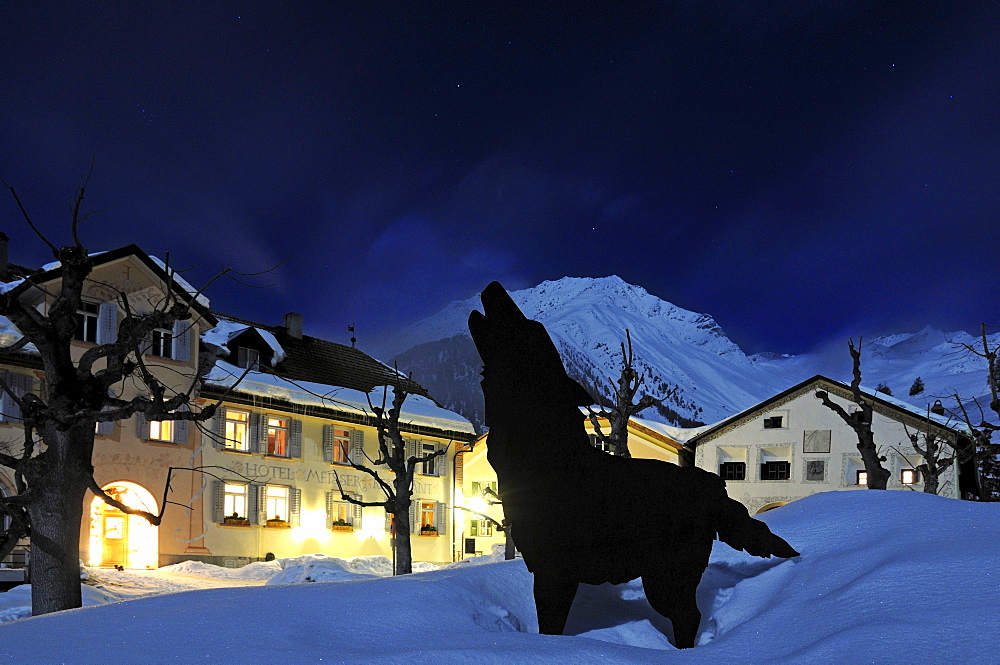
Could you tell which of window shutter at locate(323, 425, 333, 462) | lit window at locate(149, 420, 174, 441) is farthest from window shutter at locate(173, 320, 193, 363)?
window shutter at locate(323, 425, 333, 462)

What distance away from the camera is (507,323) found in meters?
5.62

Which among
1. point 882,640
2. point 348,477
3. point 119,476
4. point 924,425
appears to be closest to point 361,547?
point 348,477

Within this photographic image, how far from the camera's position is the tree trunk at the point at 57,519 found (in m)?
7.69

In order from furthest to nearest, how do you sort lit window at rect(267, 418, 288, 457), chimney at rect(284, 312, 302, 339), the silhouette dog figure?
chimney at rect(284, 312, 302, 339) → lit window at rect(267, 418, 288, 457) → the silhouette dog figure

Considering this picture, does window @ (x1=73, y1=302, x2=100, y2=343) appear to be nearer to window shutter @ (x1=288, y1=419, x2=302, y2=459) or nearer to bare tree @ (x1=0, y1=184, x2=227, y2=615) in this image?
window shutter @ (x1=288, y1=419, x2=302, y2=459)

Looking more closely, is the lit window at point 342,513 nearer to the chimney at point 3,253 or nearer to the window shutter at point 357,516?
the window shutter at point 357,516

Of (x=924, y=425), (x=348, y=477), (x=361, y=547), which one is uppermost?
(x=924, y=425)

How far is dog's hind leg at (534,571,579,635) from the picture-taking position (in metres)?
5.23

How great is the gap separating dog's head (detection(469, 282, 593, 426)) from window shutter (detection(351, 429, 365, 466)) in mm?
21830

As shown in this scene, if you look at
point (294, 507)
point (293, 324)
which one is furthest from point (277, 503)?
point (293, 324)

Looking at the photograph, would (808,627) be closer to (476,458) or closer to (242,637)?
(242,637)

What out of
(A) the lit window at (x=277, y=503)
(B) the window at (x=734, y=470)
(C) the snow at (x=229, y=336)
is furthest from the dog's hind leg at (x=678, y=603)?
(B) the window at (x=734, y=470)

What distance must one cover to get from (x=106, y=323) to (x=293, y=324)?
928 centimetres

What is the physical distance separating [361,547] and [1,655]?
75.6 feet
